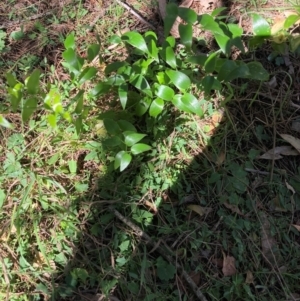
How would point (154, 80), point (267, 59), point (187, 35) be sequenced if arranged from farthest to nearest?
point (267, 59), point (154, 80), point (187, 35)

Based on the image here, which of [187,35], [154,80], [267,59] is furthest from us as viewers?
[267,59]

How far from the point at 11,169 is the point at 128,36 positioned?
2.90ft

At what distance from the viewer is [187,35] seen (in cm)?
202

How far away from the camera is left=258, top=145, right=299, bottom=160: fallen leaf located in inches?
90.9

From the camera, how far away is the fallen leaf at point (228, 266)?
2109 millimetres

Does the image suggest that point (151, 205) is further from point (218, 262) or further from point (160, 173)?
point (218, 262)

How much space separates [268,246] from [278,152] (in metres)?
0.49

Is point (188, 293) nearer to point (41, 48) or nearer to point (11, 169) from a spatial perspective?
point (11, 169)

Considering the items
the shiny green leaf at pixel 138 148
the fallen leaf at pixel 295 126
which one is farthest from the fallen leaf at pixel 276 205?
the shiny green leaf at pixel 138 148

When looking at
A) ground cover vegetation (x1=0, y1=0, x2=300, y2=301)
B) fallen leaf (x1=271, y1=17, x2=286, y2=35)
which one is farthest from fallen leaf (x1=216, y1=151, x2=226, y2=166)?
fallen leaf (x1=271, y1=17, x2=286, y2=35)

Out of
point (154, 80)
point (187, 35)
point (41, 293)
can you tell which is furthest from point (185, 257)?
point (187, 35)

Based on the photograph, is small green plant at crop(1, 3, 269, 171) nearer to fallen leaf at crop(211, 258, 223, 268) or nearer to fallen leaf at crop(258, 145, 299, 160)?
fallen leaf at crop(258, 145, 299, 160)

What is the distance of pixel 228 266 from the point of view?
212cm

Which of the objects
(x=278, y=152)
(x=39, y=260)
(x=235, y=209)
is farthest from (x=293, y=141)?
(x=39, y=260)
